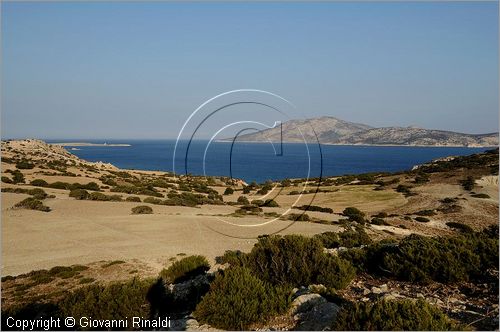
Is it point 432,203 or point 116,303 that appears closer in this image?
point 116,303

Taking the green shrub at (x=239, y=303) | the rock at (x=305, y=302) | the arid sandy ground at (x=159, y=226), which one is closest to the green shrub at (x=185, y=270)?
the arid sandy ground at (x=159, y=226)

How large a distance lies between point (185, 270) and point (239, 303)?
23.2ft

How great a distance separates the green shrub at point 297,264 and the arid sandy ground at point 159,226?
23.7ft

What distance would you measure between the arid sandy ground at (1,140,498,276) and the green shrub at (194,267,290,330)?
9100 mm

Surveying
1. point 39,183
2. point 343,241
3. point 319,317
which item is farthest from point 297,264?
point 39,183

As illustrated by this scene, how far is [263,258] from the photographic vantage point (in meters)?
11.7

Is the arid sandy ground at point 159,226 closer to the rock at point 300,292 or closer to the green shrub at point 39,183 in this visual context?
the green shrub at point 39,183

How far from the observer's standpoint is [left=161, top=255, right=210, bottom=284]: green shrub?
14236 mm

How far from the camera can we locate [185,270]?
1467cm

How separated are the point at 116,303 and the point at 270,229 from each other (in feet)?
63.3

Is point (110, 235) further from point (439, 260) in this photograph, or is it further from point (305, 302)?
point (439, 260)

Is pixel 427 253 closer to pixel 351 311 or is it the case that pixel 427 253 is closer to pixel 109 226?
pixel 351 311

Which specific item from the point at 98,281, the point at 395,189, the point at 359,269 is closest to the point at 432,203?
the point at 395,189

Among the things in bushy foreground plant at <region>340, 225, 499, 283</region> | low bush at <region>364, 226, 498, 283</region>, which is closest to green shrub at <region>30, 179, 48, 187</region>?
bushy foreground plant at <region>340, 225, 499, 283</region>
